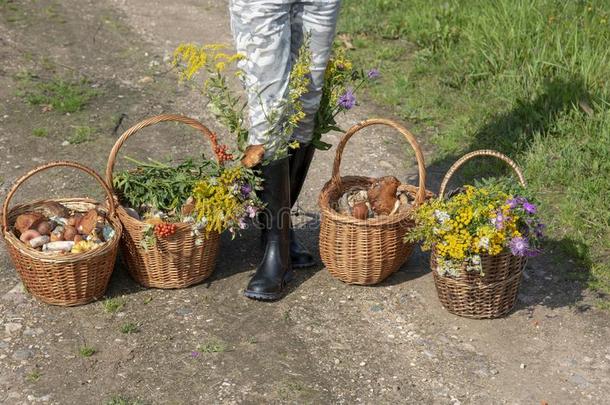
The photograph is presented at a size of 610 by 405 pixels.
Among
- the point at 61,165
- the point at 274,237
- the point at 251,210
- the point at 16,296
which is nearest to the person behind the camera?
the point at 61,165

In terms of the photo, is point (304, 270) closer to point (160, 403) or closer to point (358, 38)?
point (160, 403)

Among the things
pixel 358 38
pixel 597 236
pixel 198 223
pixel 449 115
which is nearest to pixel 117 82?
pixel 358 38

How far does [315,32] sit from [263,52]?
0.93 feet

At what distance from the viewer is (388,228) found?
14.4ft

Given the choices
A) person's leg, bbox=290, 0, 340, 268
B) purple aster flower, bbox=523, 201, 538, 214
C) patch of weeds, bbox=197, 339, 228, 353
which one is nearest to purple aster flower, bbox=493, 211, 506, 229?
purple aster flower, bbox=523, 201, 538, 214

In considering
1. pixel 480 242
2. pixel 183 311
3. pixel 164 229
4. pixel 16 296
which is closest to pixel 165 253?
pixel 164 229

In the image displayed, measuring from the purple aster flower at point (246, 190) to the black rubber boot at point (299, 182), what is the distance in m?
0.36

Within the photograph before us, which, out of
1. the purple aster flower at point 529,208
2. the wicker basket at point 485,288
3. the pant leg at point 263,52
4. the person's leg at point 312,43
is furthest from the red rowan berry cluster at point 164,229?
the purple aster flower at point 529,208

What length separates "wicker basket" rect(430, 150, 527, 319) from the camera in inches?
165

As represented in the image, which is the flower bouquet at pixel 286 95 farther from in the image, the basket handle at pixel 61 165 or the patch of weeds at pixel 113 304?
the patch of weeds at pixel 113 304

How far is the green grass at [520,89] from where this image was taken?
17.2 ft

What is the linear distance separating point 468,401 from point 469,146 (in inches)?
96.0

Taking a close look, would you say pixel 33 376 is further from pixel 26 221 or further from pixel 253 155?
pixel 253 155

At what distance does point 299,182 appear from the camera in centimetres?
478
